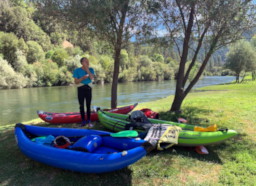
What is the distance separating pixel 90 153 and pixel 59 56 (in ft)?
186

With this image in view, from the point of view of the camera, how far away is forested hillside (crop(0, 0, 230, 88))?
7.65 metres

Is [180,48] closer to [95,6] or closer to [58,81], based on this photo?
[95,6]

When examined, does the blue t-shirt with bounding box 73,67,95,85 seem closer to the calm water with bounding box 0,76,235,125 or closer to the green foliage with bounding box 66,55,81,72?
the calm water with bounding box 0,76,235,125

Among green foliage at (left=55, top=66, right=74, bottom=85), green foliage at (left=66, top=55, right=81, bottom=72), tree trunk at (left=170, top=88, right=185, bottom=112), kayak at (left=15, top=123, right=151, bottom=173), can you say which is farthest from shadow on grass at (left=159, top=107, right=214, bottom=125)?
green foliage at (left=66, top=55, right=81, bottom=72)

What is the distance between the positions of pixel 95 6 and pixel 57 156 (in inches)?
177

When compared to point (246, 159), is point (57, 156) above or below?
above

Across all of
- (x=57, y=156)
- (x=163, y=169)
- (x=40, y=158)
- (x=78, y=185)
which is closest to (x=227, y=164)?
(x=163, y=169)

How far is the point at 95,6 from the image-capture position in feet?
18.4

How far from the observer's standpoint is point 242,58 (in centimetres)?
3312

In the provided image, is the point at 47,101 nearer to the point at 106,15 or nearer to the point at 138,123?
the point at 106,15

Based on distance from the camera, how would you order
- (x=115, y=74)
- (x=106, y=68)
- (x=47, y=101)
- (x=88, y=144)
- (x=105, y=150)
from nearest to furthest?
(x=88, y=144) → (x=105, y=150) → (x=115, y=74) → (x=47, y=101) → (x=106, y=68)

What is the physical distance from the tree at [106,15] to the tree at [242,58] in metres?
31.7

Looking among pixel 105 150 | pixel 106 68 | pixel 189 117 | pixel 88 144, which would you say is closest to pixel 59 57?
pixel 106 68

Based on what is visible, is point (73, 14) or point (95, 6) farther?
point (73, 14)
